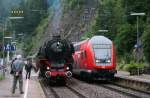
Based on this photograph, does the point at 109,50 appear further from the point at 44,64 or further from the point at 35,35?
the point at 35,35

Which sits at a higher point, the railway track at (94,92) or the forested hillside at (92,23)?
the forested hillside at (92,23)

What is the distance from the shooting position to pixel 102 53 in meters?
39.6

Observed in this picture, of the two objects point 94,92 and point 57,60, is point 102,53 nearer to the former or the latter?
point 57,60

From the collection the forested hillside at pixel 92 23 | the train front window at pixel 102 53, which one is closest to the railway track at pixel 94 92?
the train front window at pixel 102 53

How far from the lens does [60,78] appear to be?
37.3 m

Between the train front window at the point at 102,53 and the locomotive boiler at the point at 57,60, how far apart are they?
2484 mm

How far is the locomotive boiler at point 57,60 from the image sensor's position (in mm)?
36719

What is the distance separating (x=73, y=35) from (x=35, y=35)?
33.7m

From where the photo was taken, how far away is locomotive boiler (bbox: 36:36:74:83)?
36719 millimetres

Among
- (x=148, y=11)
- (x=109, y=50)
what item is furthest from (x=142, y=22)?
(x=109, y=50)

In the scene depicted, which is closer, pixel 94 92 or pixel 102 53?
pixel 94 92

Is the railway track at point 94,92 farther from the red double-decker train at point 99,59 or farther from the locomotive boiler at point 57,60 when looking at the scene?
the red double-decker train at point 99,59

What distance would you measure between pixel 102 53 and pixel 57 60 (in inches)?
157

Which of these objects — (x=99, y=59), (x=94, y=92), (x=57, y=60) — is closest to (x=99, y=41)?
(x=99, y=59)
